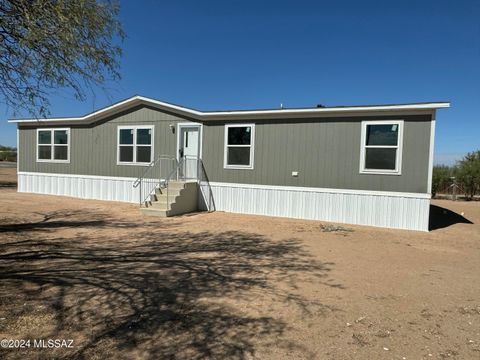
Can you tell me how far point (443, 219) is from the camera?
12375mm

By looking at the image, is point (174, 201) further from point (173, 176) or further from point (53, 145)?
point (53, 145)

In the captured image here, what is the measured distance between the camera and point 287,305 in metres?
4.29

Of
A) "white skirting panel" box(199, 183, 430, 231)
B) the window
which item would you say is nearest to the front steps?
"white skirting panel" box(199, 183, 430, 231)

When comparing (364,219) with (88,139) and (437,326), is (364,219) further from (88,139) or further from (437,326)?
(88,139)

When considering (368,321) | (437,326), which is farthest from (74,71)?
(437,326)

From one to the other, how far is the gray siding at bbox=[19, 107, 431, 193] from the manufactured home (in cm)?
3

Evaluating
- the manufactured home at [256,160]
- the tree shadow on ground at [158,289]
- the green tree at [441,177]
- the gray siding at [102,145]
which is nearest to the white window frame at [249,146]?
the manufactured home at [256,160]

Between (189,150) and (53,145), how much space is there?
725cm

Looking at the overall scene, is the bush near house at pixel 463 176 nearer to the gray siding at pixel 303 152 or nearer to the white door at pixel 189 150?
the gray siding at pixel 303 152

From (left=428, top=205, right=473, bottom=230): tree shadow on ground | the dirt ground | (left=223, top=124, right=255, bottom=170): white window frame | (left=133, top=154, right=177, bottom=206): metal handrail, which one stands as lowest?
the dirt ground

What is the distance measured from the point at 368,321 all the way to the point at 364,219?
7.30 meters

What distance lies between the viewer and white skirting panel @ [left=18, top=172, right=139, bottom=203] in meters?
14.6

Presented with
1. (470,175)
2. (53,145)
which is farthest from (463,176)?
(53,145)

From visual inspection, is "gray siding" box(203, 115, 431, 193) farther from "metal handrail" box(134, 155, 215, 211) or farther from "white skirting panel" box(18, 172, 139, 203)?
"white skirting panel" box(18, 172, 139, 203)
